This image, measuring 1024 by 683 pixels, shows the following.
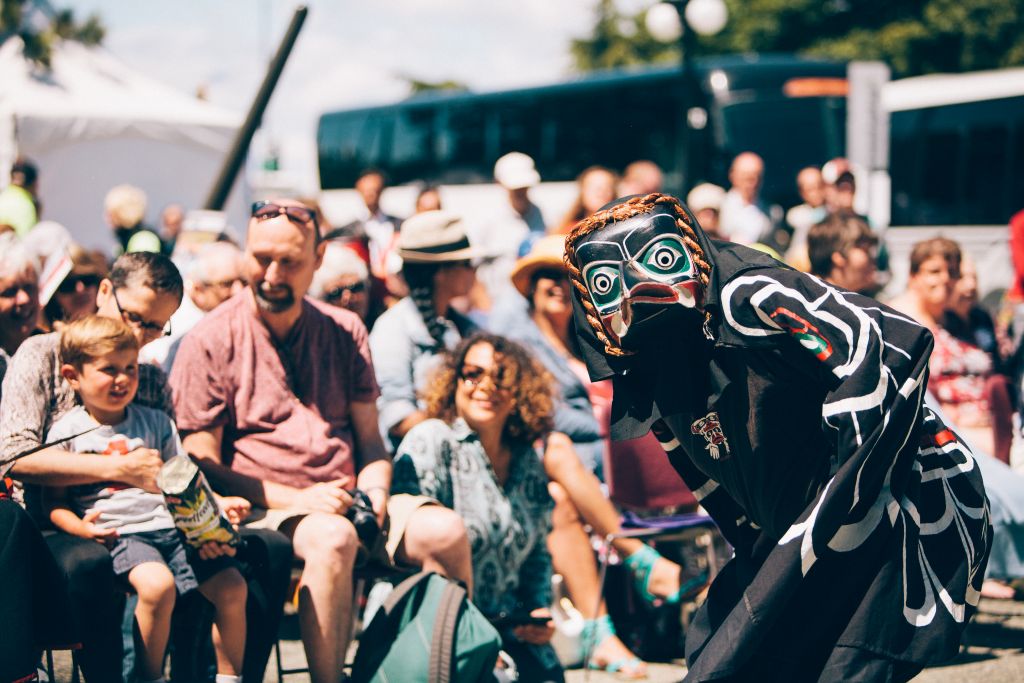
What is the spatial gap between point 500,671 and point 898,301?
3.07 metres

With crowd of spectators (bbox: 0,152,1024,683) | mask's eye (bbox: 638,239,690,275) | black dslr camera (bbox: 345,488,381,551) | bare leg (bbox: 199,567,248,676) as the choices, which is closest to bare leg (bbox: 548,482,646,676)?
crowd of spectators (bbox: 0,152,1024,683)

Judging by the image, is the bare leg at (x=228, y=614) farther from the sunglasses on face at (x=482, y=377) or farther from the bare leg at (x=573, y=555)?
the bare leg at (x=573, y=555)

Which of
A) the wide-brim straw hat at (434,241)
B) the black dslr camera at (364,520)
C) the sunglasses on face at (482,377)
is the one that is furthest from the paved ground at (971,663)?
the wide-brim straw hat at (434,241)

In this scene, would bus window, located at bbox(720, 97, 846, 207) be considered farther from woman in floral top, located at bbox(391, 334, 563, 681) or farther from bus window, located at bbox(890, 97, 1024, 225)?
woman in floral top, located at bbox(391, 334, 563, 681)

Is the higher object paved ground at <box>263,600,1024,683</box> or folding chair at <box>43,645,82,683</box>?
folding chair at <box>43,645,82,683</box>

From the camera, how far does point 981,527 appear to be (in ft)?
10.0

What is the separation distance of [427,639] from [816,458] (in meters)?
1.82

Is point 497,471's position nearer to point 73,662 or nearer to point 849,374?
point 73,662

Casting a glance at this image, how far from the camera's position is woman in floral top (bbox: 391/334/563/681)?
487 cm

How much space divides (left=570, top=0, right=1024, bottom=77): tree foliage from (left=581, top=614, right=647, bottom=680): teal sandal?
2738cm

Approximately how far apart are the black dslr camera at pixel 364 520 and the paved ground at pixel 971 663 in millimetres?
905

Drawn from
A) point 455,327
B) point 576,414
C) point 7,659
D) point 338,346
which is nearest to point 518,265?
point 455,327

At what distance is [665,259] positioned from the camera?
299 cm

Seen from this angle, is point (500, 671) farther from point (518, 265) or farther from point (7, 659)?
point (518, 265)
